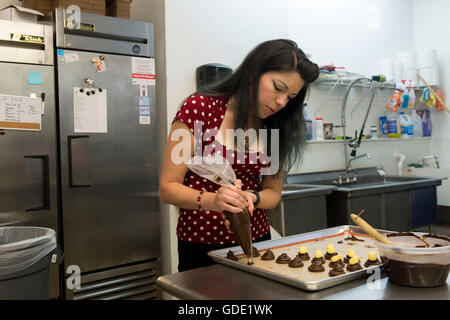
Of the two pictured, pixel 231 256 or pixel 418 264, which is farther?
pixel 231 256

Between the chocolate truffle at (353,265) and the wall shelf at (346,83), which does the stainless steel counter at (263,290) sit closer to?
the chocolate truffle at (353,265)

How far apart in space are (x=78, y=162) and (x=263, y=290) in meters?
2.02

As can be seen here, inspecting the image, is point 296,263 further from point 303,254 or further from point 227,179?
point 227,179

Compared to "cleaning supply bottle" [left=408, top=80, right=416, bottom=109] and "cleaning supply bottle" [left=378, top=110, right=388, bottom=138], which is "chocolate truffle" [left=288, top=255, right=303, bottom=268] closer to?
"cleaning supply bottle" [left=378, top=110, right=388, bottom=138]

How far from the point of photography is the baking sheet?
103 cm

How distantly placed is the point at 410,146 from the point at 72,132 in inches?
155

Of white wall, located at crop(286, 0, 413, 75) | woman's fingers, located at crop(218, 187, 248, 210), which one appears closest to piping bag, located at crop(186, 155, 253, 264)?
woman's fingers, located at crop(218, 187, 248, 210)

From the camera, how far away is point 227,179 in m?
1.44

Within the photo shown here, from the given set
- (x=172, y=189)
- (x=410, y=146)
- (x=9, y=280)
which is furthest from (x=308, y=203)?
(x=410, y=146)

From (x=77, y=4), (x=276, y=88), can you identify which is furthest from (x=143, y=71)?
(x=276, y=88)

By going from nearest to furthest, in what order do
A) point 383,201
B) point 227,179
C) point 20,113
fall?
point 227,179
point 20,113
point 383,201

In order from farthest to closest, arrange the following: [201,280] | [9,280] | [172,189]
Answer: [9,280] → [172,189] → [201,280]

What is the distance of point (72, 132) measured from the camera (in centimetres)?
268

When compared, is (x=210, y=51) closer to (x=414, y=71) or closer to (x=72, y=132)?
(x=72, y=132)
